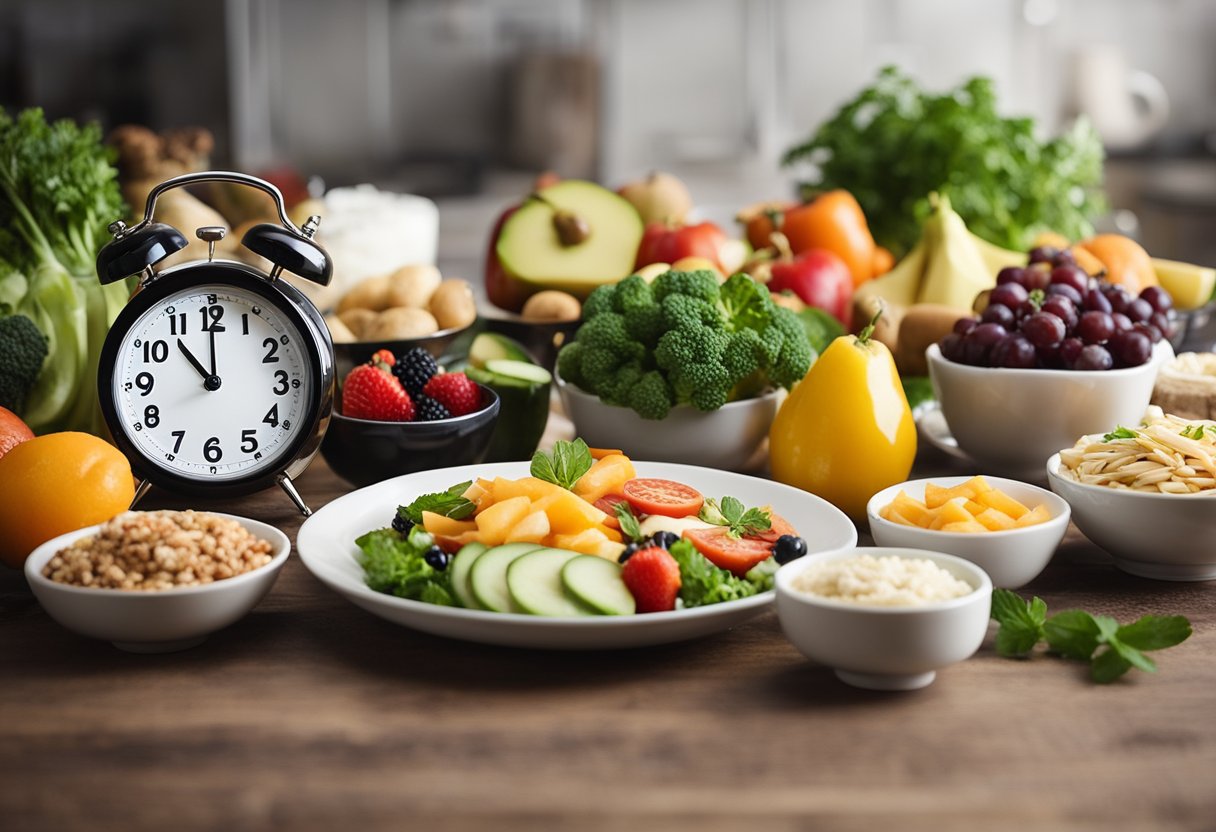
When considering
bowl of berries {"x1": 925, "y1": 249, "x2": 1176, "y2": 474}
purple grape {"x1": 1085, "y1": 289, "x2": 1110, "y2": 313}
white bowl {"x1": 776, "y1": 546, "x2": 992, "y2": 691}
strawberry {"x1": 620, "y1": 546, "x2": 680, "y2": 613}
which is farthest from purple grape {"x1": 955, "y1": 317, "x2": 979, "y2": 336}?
strawberry {"x1": 620, "y1": 546, "x2": 680, "y2": 613}

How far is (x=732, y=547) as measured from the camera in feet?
5.20

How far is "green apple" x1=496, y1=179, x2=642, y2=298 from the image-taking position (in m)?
2.93

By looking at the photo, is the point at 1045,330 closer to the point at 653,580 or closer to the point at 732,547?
the point at 732,547

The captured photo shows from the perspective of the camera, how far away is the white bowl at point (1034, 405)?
2076 mm

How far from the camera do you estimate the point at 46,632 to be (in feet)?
5.15

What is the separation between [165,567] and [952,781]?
0.93 metres

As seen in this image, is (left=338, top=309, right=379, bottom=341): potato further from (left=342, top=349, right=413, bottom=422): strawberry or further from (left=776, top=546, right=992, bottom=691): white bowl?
(left=776, top=546, right=992, bottom=691): white bowl

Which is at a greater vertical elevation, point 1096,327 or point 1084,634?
point 1096,327

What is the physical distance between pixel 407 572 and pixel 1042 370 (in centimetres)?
121

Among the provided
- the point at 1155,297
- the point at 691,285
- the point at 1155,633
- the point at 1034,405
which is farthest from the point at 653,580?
the point at 1155,297

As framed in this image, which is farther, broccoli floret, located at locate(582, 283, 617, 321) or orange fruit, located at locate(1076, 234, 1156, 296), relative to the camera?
orange fruit, located at locate(1076, 234, 1156, 296)

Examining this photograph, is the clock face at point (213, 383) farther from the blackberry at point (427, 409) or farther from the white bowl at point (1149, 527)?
the white bowl at point (1149, 527)

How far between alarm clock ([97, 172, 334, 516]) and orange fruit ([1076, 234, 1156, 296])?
1.92 meters

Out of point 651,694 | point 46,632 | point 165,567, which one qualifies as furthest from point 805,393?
point 46,632
